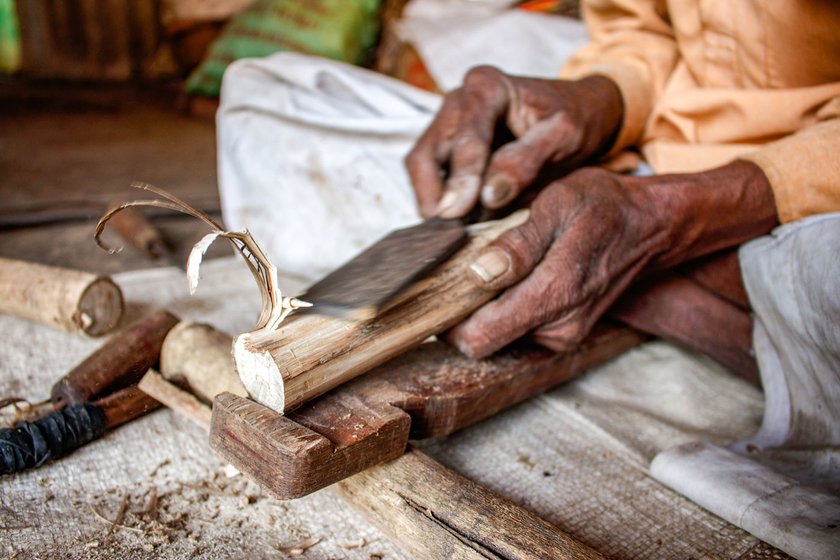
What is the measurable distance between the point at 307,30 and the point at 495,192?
272 cm

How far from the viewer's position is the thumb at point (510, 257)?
4.04ft

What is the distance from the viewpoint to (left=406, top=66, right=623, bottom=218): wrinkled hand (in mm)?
1489

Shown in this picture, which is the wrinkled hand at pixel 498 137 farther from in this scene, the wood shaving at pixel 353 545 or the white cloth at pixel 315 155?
the wood shaving at pixel 353 545

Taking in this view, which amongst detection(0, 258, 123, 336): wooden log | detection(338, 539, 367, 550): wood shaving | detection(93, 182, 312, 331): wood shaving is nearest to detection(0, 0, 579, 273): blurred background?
detection(0, 258, 123, 336): wooden log

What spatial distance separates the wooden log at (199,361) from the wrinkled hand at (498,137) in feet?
1.70

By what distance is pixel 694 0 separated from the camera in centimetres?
178

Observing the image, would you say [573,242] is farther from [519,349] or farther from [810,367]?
[810,367]

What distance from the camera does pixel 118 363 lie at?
4.43 ft

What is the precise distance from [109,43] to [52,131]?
1931 millimetres

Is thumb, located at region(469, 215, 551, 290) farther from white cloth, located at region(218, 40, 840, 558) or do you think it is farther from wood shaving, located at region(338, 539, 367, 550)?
white cloth, located at region(218, 40, 840, 558)

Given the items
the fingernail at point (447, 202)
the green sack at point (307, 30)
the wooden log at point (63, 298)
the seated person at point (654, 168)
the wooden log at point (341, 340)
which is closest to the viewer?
the wooden log at point (341, 340)

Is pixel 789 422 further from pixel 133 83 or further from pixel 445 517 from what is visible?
pixel 133 83

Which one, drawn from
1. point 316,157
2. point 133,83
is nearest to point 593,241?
point 316,157

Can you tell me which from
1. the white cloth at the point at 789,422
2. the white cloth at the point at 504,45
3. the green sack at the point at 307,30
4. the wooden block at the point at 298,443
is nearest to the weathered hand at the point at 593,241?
the white cloth at the point at 789,422
